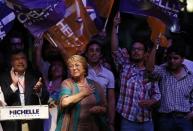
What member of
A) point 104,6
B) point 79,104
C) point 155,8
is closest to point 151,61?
point 155,8

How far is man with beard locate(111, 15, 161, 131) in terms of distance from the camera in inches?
289

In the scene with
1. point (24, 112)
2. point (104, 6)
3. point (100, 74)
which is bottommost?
point (24, 112)

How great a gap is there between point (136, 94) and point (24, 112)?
1.38 m

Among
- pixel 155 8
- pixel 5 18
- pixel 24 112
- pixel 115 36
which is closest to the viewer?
pixel 24 112

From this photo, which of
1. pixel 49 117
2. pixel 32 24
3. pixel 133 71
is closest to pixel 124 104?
pixel 133 71

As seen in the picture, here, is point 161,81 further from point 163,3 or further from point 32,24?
point 32,24

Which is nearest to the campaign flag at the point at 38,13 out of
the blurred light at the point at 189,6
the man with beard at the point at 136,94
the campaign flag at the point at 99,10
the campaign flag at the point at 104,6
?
the campaign flag at the point at 99,10

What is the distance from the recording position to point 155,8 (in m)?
7.96

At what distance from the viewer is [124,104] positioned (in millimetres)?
7406

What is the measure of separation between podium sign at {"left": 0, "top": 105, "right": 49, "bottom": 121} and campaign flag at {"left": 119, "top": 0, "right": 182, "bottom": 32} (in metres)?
1.88

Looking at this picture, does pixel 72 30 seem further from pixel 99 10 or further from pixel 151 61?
pixel 151 61

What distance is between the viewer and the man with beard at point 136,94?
24.1ft

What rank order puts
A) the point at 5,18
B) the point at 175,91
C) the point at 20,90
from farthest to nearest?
1. the point at 175,91
2. the point at 5,18
3. the point at 20,90

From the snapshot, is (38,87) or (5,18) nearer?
(38,87)
